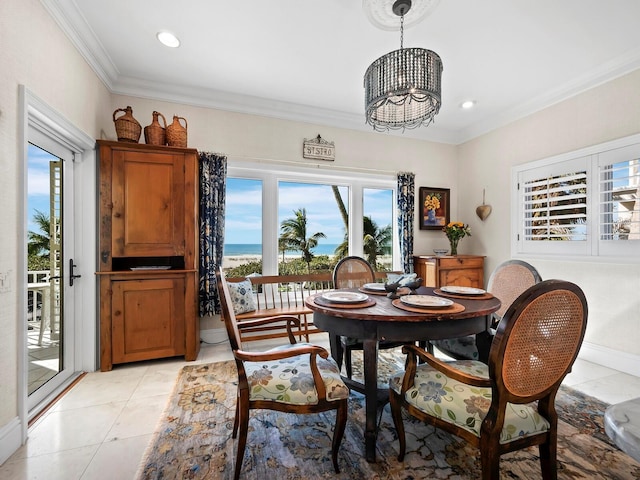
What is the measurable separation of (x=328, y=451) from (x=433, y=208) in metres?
3.64

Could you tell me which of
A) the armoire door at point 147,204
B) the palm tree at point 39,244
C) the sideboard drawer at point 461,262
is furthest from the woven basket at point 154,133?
the sideboard drawer at point 461,262

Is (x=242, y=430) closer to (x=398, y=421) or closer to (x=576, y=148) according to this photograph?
(x=398, y=421)

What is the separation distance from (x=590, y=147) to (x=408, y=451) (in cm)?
334

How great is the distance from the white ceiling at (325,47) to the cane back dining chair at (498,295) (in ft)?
6.15

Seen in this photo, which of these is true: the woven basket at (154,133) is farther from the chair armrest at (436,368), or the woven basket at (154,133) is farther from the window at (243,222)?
the chair armrest at (436,368)

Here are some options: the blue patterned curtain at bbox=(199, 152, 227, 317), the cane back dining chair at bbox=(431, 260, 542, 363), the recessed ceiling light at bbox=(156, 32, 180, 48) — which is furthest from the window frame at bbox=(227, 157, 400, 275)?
the cane back dining chair at bbox=(431, 260, 542, 363)

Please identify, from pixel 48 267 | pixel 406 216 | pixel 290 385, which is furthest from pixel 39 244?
pixel 406 216

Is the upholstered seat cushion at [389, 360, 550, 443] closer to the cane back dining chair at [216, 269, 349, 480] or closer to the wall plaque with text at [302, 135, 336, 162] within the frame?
the cane back dining chair at [216, 269, 349, 480]

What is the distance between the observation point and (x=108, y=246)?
2734mm

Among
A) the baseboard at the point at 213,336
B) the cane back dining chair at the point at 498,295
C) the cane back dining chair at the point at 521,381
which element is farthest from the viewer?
the baseboard at the point at 213,336

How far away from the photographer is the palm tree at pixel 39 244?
2096 mm

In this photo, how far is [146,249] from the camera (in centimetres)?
283

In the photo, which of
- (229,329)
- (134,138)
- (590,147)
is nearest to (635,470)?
(229,329)

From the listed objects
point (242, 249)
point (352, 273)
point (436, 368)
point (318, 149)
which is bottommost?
point (436, 368)
